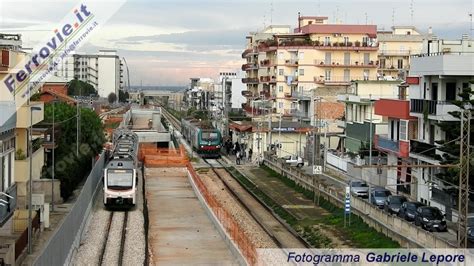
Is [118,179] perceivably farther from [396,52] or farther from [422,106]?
[396,52]

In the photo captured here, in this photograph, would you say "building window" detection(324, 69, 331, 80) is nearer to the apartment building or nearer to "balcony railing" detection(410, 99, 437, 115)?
the apartment building

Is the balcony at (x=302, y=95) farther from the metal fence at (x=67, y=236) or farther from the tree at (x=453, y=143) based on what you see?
the metal fence at (x=67, y=236)

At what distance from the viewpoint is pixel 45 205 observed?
32.8 m

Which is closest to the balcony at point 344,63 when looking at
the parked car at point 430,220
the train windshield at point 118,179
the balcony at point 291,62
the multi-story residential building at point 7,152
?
the balcony at point 291,62

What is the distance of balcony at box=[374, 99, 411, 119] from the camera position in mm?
43953

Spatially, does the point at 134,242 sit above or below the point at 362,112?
below

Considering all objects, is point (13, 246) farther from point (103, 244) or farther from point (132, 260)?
point (103, 244)

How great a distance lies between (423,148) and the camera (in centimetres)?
4059

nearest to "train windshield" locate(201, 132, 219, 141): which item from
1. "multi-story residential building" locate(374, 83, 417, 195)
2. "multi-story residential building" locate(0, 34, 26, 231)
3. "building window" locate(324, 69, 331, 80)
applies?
"building window" locate(324, 69, 331, 80)

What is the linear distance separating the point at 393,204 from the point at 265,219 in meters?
6.54

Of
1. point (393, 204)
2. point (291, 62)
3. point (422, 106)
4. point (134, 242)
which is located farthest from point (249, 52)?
point (134, 242)

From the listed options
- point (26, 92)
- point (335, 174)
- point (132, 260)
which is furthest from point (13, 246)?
point (335, 174)

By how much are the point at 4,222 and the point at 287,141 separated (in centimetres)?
4290

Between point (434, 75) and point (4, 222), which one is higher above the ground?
point (434, 75)
